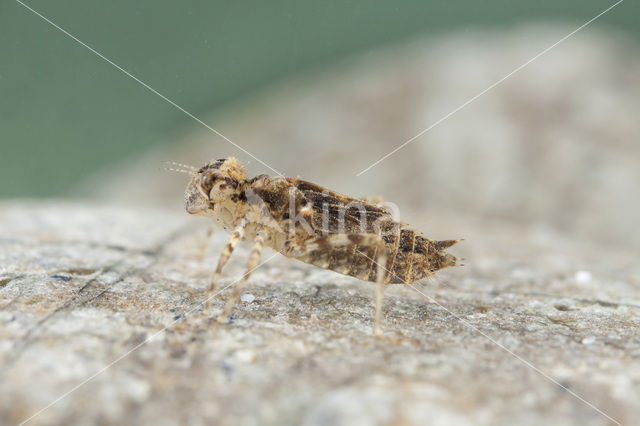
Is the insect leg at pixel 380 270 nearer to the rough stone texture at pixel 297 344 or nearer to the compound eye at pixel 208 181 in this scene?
the rough stone texture at pixel 297 344

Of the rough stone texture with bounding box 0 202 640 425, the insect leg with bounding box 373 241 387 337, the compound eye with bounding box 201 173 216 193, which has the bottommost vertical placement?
the rough stone texture with bounding box 0 202 640 425

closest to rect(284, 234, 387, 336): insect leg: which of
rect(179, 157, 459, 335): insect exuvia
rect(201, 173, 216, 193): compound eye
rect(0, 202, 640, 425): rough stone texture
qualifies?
rect(179, 157, 459, 335): insect exuvia

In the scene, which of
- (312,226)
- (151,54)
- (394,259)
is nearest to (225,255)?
(312,226)

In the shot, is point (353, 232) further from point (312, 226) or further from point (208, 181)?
point (208, 181)

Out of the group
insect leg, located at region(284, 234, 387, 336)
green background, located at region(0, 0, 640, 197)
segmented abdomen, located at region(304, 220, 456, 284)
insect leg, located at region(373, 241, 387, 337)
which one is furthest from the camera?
green background, located at region(0, 0, 640, 197)

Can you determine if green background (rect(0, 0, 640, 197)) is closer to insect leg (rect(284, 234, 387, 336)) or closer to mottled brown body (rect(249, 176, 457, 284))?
mottled brown body (rect(249, 176, 457, 284))

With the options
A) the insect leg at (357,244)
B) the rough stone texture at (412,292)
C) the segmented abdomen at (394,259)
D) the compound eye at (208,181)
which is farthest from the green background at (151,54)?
the segmented abdomen at (394,259)
